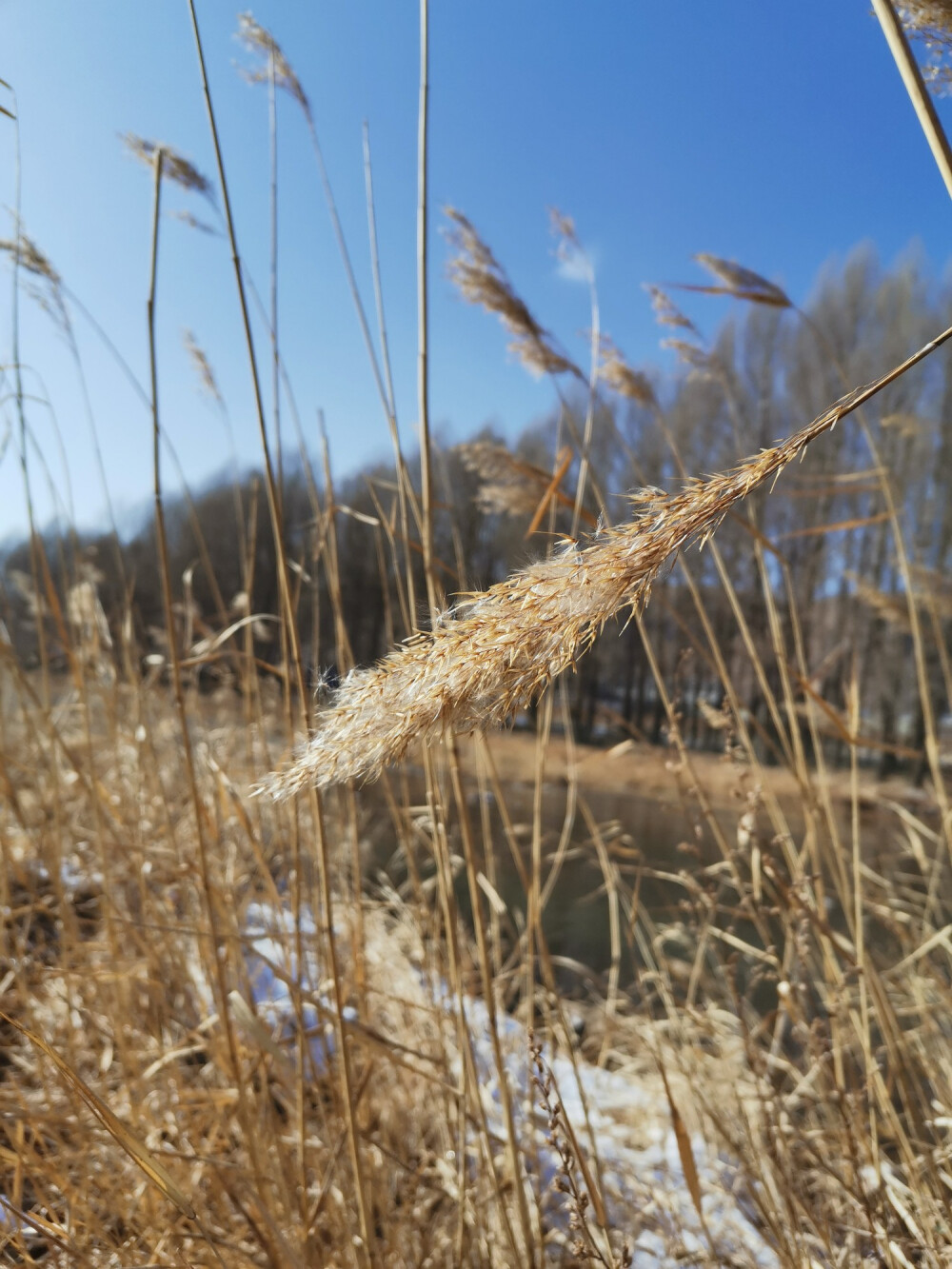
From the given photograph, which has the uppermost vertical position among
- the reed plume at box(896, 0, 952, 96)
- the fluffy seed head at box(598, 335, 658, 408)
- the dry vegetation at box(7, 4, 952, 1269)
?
the fluffy seed head at box(598, 335, 658, 408)

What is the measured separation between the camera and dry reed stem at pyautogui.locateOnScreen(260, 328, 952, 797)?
15.3 inches

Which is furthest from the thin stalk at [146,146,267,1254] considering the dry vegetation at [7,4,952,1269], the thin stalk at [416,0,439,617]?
the thin stalk at [416,0,439,617]

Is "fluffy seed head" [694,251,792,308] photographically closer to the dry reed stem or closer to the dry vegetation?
the dry vegetation

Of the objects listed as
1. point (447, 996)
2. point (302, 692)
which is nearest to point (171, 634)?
point (302, 692)

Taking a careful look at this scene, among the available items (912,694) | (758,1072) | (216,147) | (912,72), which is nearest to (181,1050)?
(758,1072)

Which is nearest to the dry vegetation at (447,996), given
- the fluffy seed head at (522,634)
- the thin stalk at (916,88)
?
the fluffy seed head at (522,634)

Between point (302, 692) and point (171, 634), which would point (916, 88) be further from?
point (171, 634)

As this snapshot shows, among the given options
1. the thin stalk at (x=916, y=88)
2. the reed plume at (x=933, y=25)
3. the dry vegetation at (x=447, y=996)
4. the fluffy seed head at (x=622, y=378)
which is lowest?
the dry vegetation at (x=447, y=996)

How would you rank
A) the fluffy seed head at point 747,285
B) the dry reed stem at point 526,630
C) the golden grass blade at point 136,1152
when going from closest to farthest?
the dry reed stem at point 526,630
the golden grass blade at point 136,1152
the fluffy seed head at point 747,285

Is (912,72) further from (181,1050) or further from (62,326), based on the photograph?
(62,326)

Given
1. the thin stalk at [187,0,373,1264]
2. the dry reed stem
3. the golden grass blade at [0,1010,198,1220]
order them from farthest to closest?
the thin stalk at [187,0,373,1264] → the golden grass blade at [0,1010,198,1220] → the dry reed stem

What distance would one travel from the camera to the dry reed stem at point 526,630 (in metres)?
0.39

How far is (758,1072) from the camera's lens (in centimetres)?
100

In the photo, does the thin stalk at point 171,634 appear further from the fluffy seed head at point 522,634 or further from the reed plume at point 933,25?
the reed plume at point 933,25
